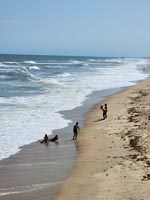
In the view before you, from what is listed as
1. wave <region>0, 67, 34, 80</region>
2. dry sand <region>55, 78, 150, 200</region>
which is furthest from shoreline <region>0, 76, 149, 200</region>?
wave <region>0, 67, 34, 80</region>

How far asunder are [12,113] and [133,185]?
1486 cm

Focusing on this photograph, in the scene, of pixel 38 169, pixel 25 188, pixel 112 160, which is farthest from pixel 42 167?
pixel 112 160

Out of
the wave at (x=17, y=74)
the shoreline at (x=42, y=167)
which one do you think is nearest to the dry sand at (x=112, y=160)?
the shoreline at (x=42, y=167)

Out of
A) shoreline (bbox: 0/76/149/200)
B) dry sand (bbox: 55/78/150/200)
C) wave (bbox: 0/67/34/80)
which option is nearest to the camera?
dry sand (bbox: 55/78/150/200)

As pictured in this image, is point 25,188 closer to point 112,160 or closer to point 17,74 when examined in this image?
point 112,160

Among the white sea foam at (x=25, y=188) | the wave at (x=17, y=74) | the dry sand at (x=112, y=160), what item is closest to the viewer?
the dry sand at (x=112, y=160)

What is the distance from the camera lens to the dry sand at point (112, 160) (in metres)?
11.9

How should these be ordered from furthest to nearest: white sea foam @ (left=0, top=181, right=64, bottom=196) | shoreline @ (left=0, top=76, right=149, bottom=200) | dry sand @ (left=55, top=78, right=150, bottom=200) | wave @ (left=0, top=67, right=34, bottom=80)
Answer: wave @ (left=0, top=67, right=34, bottom=80), shoreline @ (left=0, top=76, right=149, bottom=200), white sea foam @ (left=0, top=181, right=64, bottom=196), dry sand @ (left=55, top=78, right=150, bottom=200)

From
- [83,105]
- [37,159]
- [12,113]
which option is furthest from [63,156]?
[83,105]

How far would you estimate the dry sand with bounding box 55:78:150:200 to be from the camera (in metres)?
11.9

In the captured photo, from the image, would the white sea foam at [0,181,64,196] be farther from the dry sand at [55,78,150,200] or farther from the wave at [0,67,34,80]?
the wave at [0,67,34,80]

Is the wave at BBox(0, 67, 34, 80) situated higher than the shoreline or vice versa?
the wave at BBox(0, 67, 34, 80)

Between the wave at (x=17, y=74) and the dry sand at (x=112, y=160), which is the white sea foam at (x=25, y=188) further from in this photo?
the wave at (x=17, y=74)

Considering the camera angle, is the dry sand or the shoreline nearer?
the dry sand
